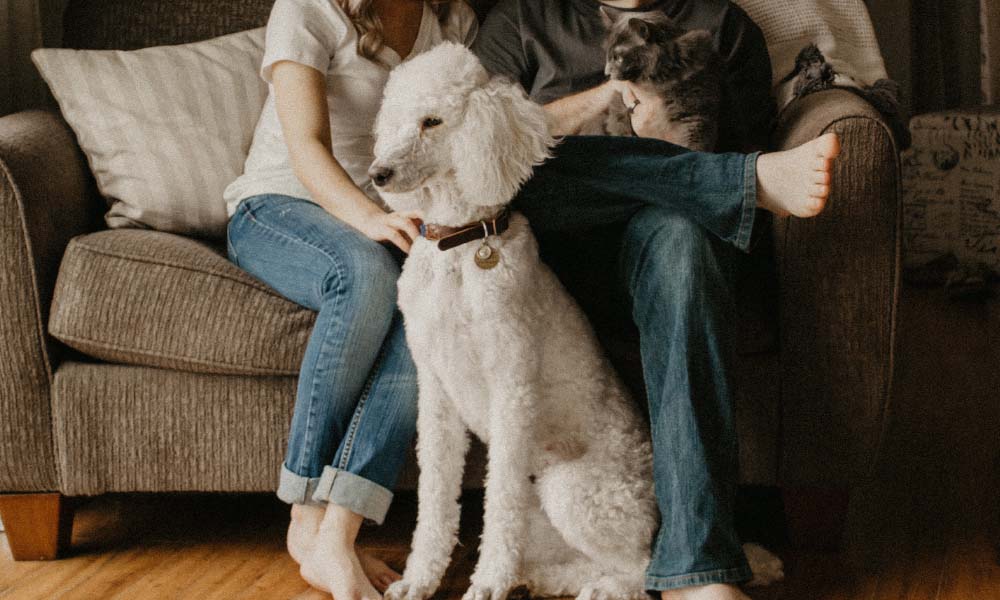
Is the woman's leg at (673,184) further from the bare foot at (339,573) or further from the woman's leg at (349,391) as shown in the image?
the bare foot at (339,573)

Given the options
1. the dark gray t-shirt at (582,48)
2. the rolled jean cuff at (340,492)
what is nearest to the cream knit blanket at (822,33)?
the dark gray t-shirt at (582,48)

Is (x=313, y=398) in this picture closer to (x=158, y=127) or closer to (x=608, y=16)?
(x=158, y=127)

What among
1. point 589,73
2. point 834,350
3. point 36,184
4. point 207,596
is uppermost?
point 589,73

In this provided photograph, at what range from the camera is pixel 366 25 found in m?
1.83

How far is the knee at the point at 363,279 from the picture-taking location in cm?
156

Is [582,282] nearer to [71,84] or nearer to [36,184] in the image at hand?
[36,184]

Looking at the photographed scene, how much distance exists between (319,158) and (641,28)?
592mm

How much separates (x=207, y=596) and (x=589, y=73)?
45.7 inches

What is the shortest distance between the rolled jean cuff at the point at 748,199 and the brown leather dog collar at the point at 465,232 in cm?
35

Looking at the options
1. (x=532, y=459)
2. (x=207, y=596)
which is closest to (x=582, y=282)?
(x=532, y=459)

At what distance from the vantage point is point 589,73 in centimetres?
192

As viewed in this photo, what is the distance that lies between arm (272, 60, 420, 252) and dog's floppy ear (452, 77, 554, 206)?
19cm

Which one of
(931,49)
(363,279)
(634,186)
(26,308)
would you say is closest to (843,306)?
(634,186)

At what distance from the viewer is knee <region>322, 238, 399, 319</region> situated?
1.56 metres
